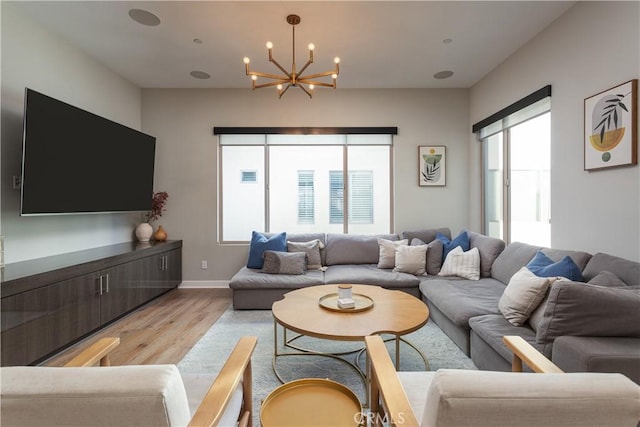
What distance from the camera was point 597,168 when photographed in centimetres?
236

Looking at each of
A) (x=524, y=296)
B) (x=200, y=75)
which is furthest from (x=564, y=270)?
(x=200, y=75)

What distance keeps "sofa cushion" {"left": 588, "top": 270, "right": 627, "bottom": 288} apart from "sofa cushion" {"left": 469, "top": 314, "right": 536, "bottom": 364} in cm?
51

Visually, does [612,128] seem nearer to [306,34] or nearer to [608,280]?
[608,280]

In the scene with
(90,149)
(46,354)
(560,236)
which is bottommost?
(46,354)

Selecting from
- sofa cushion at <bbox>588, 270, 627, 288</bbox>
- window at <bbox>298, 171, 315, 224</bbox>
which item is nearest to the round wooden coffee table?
sofa cushion at <bbox>588, 270, 627, 288</bbox>

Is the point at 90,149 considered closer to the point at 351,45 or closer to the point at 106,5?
the point at 106,5

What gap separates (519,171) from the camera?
137 inches

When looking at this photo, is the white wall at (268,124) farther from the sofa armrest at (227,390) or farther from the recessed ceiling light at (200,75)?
the sofa armrest at (227,390)

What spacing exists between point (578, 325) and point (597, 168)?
1543 mm

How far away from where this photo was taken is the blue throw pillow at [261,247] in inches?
150

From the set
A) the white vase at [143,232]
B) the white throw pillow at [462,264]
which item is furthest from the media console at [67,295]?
the white throw pillow at [462,264]

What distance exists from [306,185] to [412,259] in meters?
1.91

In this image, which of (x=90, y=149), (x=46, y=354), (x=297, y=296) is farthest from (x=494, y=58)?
(x=46, y=354)

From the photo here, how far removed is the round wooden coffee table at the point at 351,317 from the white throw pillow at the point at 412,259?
3.53 ft
